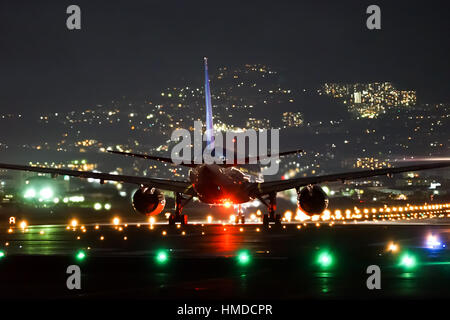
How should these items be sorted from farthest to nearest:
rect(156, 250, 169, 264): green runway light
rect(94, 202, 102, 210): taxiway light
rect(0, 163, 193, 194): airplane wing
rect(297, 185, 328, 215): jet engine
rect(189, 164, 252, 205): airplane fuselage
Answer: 1. rect(94, 202, 102, 210): taxiway light
2. rect(0, 163, 193, 194): airplane wing
3. rect(297, 185, 328, 215): jet engine
4. rect(189, 164, 252, 205): airplane fuselage
5. rect(156, 250, 169, 264): green runway light

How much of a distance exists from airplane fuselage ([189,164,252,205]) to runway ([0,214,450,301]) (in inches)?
488

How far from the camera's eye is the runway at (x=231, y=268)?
17.6 metres

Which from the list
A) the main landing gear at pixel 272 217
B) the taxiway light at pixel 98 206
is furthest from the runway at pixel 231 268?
the taxiway light at pixel 98 206

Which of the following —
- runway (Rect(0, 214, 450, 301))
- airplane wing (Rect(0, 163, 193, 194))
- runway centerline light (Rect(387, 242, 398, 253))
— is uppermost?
airplane wing (Rect(0, 163, 193, 194))

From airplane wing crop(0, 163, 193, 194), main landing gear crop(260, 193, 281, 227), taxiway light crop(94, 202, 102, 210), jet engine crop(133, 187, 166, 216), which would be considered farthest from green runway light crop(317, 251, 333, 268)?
taxiway light crop(94, 202, 102, 210)

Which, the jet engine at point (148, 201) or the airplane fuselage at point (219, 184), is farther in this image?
the jet engine at point (148, 201)

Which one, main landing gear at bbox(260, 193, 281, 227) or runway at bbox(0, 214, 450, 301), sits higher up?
main landing gear at bbox(260, 193, 281, 227)

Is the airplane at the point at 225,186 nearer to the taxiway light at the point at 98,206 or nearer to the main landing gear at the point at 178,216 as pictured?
the main landing gear at the point at 178,216

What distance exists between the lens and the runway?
17609 mm

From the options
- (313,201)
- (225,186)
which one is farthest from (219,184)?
(313,201)

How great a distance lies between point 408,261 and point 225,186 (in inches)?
1066

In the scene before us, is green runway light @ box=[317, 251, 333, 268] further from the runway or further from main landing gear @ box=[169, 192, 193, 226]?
main landing gear @ box=[169, 192, 193, 226]
